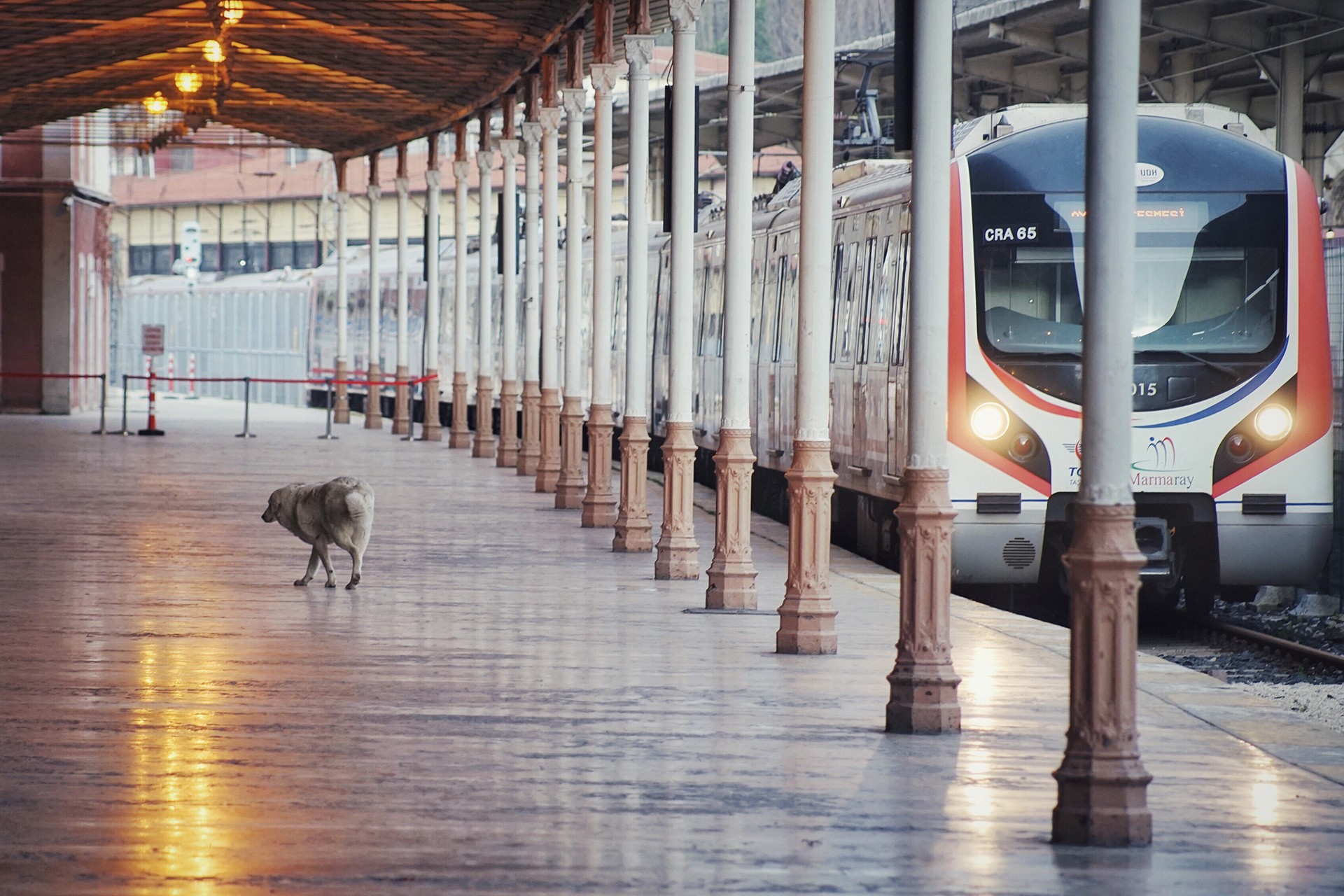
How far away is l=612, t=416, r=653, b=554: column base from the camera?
14578 millimetres

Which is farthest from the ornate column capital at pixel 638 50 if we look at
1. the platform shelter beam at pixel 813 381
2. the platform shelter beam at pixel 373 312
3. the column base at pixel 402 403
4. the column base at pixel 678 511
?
the platform shelter beam at pixel 373 312

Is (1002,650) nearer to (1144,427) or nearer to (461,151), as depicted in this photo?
(1144,427)

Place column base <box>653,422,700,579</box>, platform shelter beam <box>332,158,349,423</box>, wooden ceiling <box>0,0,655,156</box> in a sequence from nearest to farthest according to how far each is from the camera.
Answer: column base <box>653,422,700,579</box>, wooden ceiling <box>0,0,655,156</box>, platform shelter beam <box>332,158,349,423</box>

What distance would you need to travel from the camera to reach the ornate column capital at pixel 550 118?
19.7 m

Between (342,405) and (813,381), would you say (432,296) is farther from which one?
(813,381)

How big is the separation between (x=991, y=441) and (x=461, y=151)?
17330 mm

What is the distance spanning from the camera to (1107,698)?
5785mm

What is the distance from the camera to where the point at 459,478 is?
2241 cm

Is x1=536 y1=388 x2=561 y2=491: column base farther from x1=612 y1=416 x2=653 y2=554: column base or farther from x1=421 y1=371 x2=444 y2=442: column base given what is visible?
x1=421 y1=371 x2=444 y2=442: column base

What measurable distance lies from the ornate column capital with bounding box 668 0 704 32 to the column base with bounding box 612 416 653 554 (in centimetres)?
324

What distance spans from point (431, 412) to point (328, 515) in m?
19.3

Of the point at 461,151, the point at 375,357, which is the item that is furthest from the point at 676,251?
the point at 375,357

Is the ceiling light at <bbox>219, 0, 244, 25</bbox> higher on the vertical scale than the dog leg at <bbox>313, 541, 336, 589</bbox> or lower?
higher

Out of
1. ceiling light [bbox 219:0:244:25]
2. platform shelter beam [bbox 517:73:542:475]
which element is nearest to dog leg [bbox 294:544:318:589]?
platform shelter beam [bbox 517:73:542:475]
